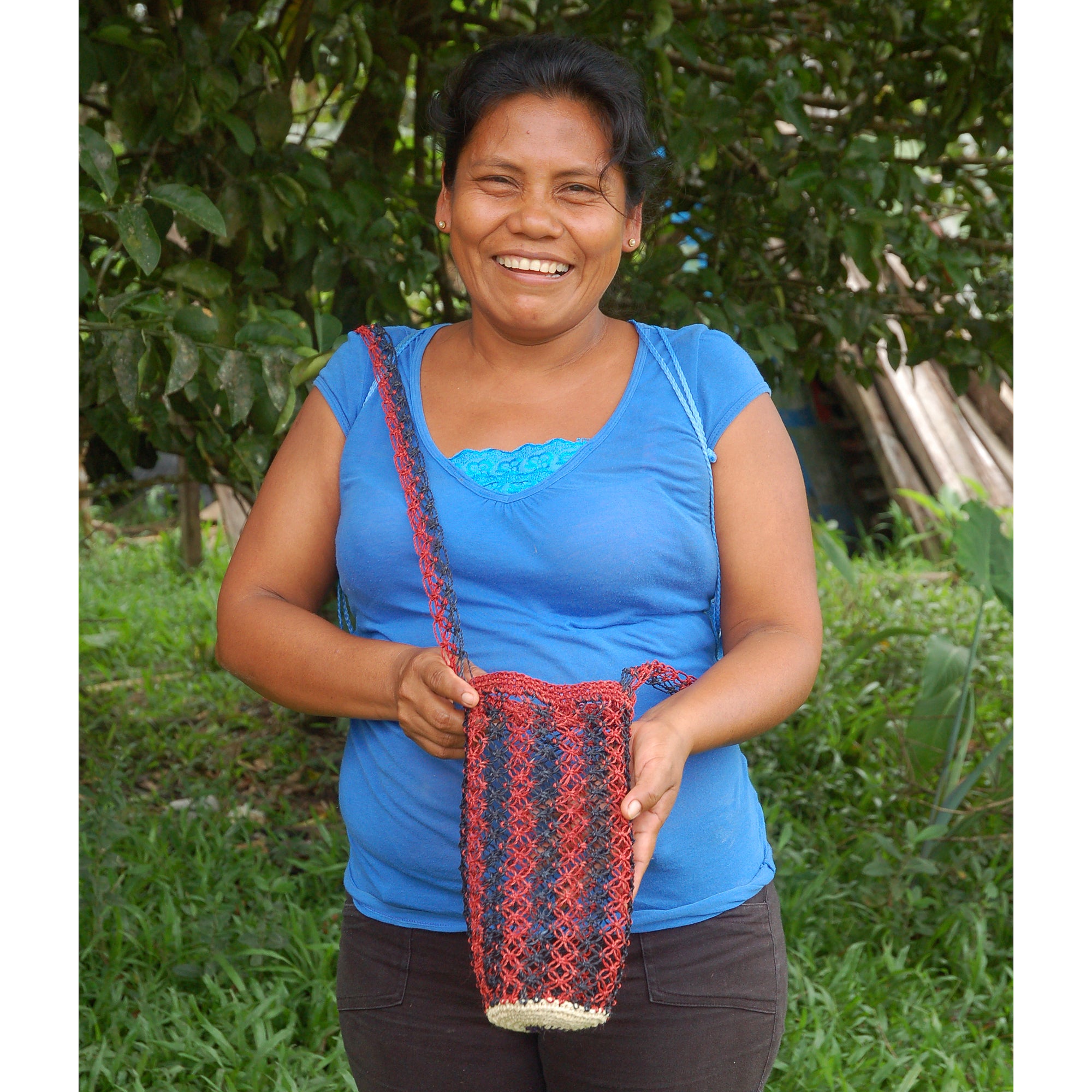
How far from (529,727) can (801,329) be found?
2588mm

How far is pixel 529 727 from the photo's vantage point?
1108 millimetres

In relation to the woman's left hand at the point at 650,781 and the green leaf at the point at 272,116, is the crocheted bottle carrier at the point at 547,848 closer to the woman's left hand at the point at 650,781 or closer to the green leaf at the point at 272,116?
the woman's left hand at the point at 650,781

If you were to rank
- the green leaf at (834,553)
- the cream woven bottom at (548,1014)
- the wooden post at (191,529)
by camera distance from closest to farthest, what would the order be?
the cream woven bottom at (548,1014) < the green leaf at (834,553) < the wooden post at (191,529)

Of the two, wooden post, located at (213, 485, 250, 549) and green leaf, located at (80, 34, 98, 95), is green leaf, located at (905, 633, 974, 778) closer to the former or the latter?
green leaf, located at (80, 34, 98, 95)

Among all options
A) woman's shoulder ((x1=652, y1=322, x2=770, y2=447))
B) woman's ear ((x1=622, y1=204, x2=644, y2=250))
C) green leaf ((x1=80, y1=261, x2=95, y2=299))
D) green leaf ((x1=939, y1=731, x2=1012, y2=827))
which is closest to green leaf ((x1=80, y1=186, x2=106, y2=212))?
green leaf ((x1=80, y1=261, x2=95, y2=299))

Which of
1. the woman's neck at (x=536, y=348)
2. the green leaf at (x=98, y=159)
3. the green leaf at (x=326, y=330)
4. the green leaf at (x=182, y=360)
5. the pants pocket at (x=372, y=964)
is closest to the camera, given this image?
the pants pocket at (x=372, y=964)

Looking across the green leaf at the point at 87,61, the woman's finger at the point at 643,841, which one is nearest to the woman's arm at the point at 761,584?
the woman's finger at the point at 643,841

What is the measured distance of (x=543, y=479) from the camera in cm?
123

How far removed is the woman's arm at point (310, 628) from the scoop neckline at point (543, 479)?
0.32ft

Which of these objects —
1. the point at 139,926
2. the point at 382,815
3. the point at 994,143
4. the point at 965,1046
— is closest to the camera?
the point at 382,815

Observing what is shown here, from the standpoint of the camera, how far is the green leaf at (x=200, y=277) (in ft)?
6.83

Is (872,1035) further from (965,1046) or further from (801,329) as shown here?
(801,329)

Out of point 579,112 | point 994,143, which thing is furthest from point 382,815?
point 994,143

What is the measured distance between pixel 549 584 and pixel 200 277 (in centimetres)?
119
